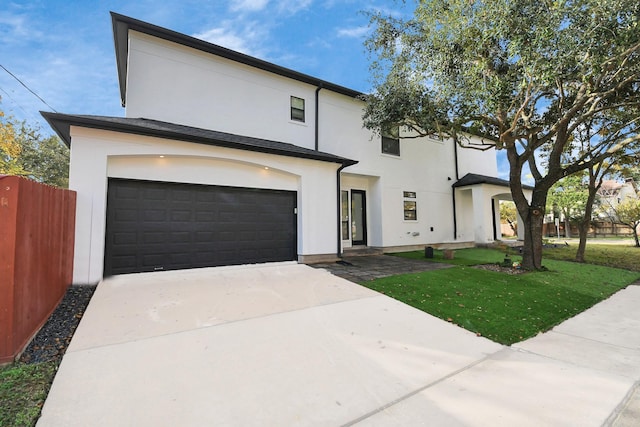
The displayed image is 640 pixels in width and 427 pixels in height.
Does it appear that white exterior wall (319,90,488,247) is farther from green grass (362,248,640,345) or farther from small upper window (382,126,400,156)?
green grass (362,248,640,345)

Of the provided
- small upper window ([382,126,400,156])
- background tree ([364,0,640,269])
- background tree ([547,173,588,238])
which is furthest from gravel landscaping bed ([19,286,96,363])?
background tree ([547,173,588,238])

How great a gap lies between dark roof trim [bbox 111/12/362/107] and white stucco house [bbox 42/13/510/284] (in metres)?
0.03

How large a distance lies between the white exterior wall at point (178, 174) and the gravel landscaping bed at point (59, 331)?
956 mm

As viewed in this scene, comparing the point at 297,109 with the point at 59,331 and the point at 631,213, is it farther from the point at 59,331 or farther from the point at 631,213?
the point at 631,213

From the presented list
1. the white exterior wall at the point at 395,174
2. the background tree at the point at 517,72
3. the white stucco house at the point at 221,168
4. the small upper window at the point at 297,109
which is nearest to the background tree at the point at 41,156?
the white stucco house at the point at 221,168

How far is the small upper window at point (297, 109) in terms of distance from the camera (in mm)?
10547

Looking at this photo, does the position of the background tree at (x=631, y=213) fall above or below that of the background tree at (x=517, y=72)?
below

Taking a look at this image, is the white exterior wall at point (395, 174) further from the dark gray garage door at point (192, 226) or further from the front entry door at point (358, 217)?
the dark gray garage door at point (192, 226)

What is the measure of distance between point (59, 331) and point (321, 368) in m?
3.56

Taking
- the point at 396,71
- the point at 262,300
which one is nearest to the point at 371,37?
the point at 396,71

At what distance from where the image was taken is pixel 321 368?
3.00 m

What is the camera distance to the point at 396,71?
894cm

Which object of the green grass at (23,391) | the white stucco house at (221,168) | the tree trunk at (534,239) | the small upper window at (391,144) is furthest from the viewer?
the small upper window at (391,144)

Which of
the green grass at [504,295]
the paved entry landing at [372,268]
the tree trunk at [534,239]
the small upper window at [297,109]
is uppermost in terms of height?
the small upper window at [297,109]
